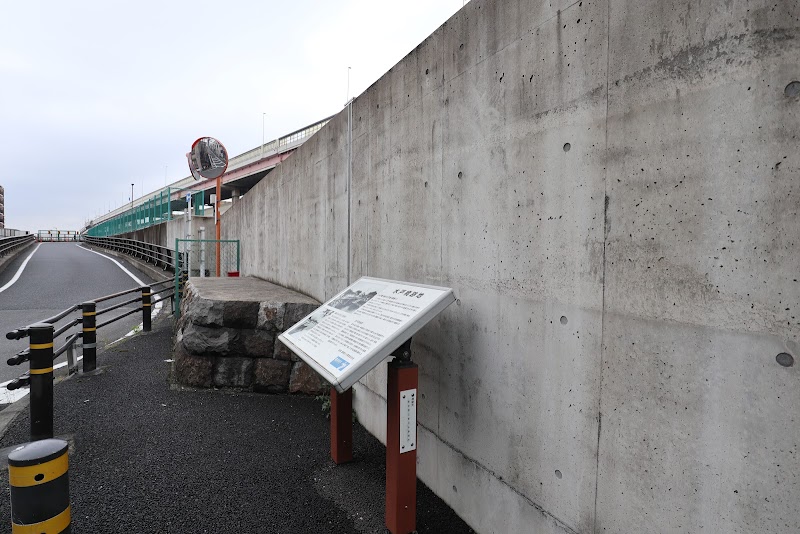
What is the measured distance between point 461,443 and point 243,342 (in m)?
3.35

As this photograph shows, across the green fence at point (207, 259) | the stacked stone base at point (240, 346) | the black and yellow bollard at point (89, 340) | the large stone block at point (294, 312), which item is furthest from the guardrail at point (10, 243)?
the large stone block at point (294, 312)

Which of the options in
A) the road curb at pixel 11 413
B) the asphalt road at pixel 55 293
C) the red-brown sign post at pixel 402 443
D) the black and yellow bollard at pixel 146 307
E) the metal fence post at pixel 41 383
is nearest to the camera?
the red-brown sign post at pixel 402 443

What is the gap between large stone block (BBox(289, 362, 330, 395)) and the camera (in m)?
5.20

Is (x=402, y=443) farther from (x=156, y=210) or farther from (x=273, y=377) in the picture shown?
(x=156, y=210)

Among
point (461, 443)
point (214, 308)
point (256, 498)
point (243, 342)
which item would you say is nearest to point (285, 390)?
point (243, 342)

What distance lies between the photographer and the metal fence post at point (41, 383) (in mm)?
3758

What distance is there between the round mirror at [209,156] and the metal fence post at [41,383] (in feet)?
27.0

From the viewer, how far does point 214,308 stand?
17.5ft

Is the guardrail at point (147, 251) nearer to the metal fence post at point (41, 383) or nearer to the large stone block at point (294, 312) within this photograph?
the large stone block at point (294, 312)

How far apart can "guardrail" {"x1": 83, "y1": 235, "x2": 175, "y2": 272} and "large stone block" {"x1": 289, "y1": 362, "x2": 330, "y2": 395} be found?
1277 centimetres

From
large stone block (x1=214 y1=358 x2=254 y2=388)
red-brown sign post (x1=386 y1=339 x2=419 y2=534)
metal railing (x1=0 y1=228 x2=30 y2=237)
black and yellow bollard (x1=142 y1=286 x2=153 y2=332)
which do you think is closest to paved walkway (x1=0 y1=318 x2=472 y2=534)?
large stone block (x1=214 y1=358 x2=254 y2=388)

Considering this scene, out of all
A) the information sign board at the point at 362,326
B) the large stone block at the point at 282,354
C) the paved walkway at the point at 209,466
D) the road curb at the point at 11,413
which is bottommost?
the paved walkway at the point at 209,466

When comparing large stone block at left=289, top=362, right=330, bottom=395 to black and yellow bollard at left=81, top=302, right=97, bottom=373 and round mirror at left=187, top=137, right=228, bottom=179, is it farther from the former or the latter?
round mirror at left=187, top=137, right=228, bottom=179

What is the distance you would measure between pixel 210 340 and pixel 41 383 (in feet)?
5.58
